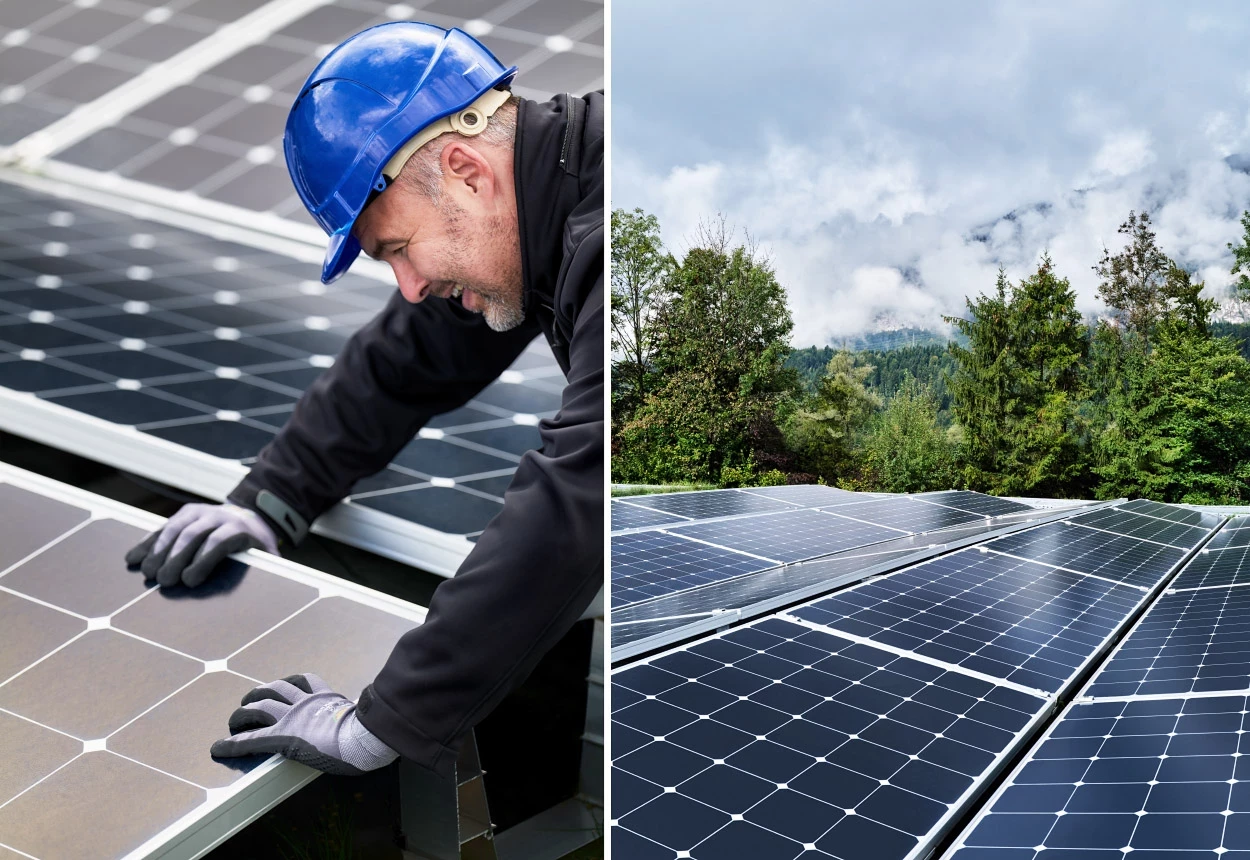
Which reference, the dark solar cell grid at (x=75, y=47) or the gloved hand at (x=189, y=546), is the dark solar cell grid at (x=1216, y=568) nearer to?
the gloved hand at (x=189, y=546)

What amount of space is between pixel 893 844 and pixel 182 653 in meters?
1.82

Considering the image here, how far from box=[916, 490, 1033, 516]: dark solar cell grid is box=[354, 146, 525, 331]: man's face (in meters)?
2.52

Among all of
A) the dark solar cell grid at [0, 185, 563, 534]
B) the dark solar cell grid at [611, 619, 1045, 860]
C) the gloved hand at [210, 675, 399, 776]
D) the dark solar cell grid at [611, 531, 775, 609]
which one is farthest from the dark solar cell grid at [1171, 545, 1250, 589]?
the gloved hand at [210, 675, 399, 776]

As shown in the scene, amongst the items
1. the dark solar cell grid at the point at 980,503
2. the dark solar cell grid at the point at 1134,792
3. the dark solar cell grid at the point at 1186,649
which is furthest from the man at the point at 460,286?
the dark solar cell grid at the point at 980,503

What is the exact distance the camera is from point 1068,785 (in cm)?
299

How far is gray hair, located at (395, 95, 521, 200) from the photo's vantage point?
2678mm

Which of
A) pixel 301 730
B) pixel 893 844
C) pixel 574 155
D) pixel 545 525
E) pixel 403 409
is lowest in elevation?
pixel 893 844

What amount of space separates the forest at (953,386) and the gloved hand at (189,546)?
213cm

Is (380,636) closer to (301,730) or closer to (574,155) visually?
(301,730)

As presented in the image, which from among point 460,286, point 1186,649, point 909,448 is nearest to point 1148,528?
point 1186,649

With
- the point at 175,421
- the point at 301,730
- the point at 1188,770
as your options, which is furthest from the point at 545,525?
the point at 175,421

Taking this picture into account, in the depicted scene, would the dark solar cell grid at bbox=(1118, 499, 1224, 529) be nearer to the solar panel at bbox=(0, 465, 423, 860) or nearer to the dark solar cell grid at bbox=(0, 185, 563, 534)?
the dark solar cell grid at bbox=(0, 185, 563, 534)

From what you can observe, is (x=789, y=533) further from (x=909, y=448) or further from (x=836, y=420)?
(x=909, y=448)

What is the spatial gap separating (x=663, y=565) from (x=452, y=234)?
249cm
